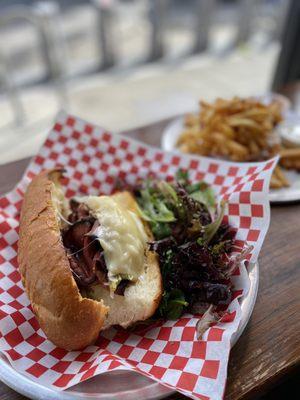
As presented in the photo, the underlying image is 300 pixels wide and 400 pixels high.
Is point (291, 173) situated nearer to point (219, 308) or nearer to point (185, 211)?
point (185, 211)

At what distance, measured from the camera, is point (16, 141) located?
434cm

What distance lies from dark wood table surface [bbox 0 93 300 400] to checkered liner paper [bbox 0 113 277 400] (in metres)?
0.09

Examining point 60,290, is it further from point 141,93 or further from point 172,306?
point 141,93

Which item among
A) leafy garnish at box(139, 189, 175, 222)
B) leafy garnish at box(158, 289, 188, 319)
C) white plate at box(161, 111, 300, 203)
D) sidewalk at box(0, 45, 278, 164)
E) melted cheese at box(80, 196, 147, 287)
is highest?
melted cheese at box(80, 196, 147, 287)

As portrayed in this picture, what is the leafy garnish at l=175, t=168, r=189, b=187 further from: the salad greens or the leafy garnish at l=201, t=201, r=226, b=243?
the leafy garnish at l=201, t=201, r=226, b=243

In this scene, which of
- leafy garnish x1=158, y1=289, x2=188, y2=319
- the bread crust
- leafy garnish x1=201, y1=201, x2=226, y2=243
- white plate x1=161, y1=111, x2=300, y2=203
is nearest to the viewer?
the bread crust

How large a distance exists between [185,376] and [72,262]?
0.53 metres

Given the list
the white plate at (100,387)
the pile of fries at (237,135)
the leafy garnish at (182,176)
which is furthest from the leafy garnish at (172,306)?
the pile of fries at (237,135)

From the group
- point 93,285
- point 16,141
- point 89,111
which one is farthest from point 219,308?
point 89,111

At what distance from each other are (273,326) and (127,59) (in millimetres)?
5457

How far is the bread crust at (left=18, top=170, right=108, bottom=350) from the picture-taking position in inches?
46.1

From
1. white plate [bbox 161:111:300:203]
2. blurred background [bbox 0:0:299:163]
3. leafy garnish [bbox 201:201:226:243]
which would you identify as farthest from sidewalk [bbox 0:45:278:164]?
leafy garnish [bbox 201:201:226:243]

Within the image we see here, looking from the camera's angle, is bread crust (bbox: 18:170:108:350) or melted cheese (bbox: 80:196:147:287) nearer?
bread crust (bbox: 18:170:108:350)

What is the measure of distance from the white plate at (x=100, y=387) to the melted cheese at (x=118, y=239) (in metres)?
0.30
